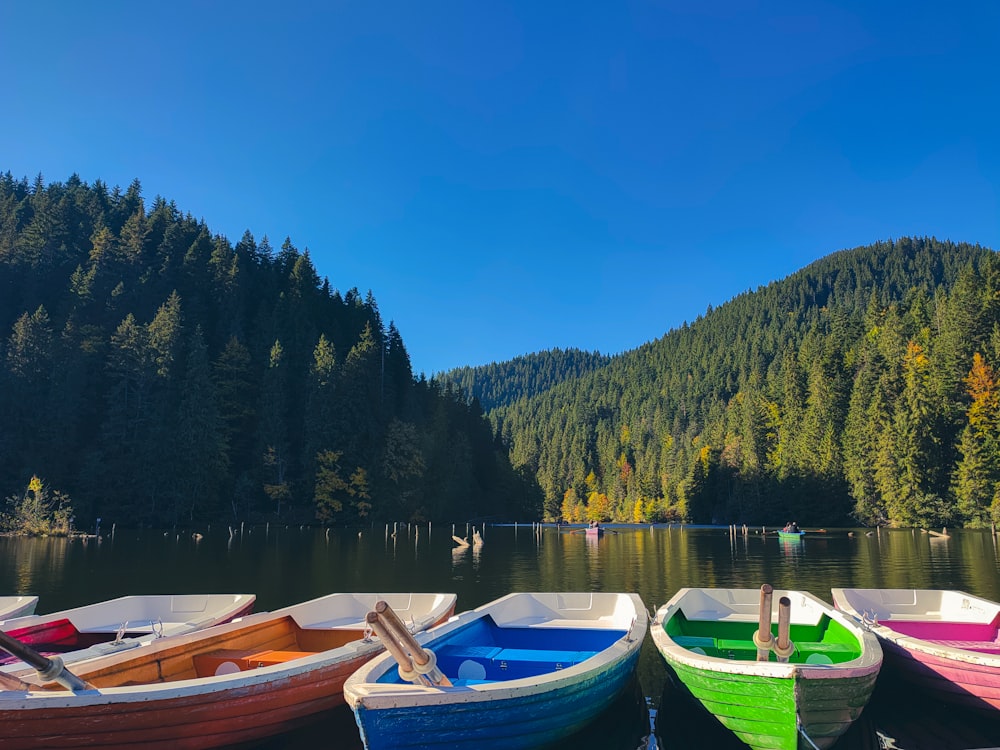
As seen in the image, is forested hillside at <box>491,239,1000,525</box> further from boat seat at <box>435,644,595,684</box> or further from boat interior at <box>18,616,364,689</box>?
boat interior at <box>18,616,364,689</box>

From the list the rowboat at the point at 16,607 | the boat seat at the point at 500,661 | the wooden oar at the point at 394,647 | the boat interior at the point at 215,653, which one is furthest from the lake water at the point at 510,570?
the rowboat at the point at 16,607

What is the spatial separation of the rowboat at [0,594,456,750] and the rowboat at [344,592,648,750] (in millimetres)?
1698

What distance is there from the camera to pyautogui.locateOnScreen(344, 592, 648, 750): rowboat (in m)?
7.98

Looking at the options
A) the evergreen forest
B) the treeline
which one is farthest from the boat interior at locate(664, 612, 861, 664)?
the treeline

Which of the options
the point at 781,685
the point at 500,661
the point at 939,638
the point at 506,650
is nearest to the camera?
the point at 781,685

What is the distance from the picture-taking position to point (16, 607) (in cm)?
1698

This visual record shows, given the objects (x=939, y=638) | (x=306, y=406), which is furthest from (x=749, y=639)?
(x=306, y=406)

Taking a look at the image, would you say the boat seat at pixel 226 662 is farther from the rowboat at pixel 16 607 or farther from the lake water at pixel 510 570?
the rowboat at pixel 16 607

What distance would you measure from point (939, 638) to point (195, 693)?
49.5ft

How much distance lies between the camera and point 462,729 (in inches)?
324

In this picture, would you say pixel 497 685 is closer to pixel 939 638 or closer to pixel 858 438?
pixel 939 638

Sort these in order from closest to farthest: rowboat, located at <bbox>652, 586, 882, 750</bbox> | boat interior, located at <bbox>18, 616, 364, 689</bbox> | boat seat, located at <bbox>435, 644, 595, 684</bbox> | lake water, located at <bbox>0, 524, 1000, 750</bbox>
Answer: rowboat, located at <bbox>652, 586, 882, 750</bbox> < boat interior, located at <bbox>18, 616, 364, 689</bbox> < boat seat, located at <bbox>435, 644, 595, 684</bbox> < lake water, located at <bbox>0, 524, 1000, 750</bbox>

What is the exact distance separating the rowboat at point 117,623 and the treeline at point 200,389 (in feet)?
221

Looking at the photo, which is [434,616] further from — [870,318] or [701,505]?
[870,318]
